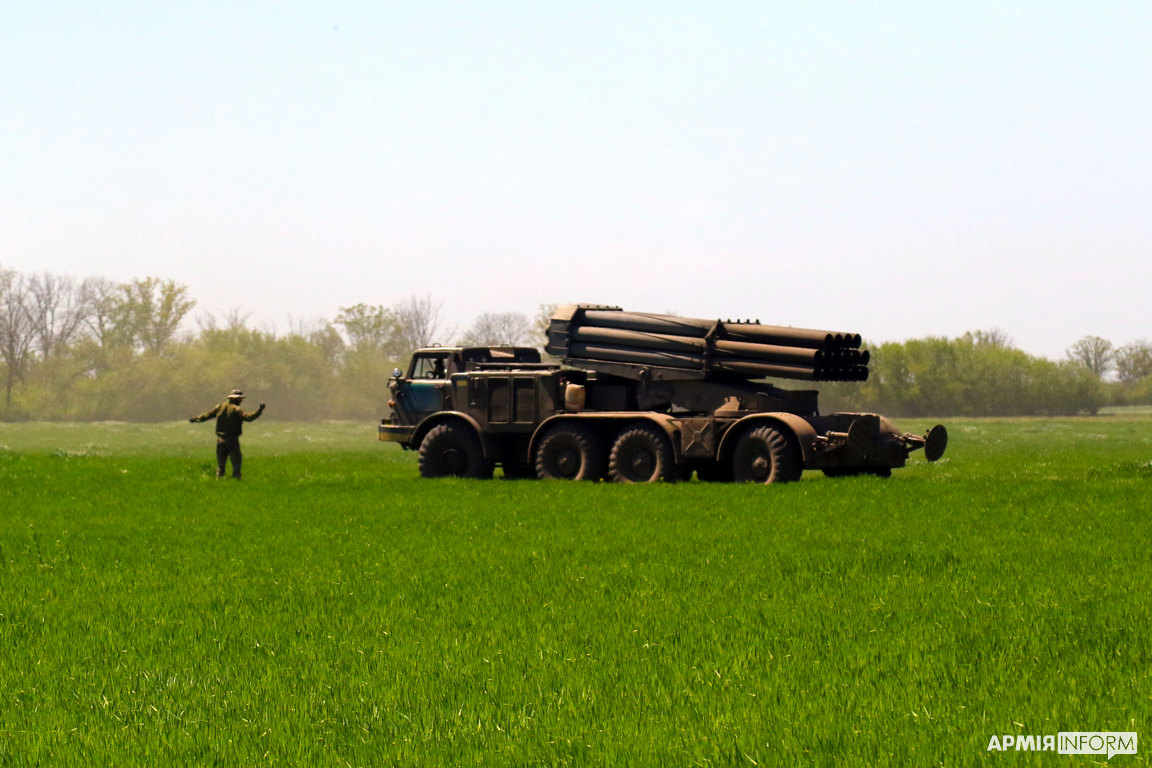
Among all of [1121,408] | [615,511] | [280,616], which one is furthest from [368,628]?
[1121,408]

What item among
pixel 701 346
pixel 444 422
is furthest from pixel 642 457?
pixel 444 422

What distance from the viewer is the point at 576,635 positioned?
31.8 feet

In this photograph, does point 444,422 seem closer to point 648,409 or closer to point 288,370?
point 648,409

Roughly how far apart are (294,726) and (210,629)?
3.31 meters

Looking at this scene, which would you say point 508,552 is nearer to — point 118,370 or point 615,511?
point 615,511

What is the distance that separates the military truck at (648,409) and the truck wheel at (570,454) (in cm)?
3

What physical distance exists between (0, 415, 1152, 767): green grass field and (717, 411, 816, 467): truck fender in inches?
167

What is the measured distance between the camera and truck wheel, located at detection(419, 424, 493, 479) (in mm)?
28859

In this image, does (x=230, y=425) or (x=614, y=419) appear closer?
(x=614, y=419)

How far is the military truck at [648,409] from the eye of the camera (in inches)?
994

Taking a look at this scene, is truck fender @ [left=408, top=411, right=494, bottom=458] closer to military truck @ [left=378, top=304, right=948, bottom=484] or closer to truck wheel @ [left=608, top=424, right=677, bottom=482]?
military truck @ [left=378, top=304, right=948, bottom=484]

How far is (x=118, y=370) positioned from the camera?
4377 inches

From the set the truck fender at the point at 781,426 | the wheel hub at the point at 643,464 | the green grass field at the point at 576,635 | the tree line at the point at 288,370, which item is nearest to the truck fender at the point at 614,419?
the wheel hub at the point at 643,464

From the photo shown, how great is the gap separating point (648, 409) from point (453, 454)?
481 cm
